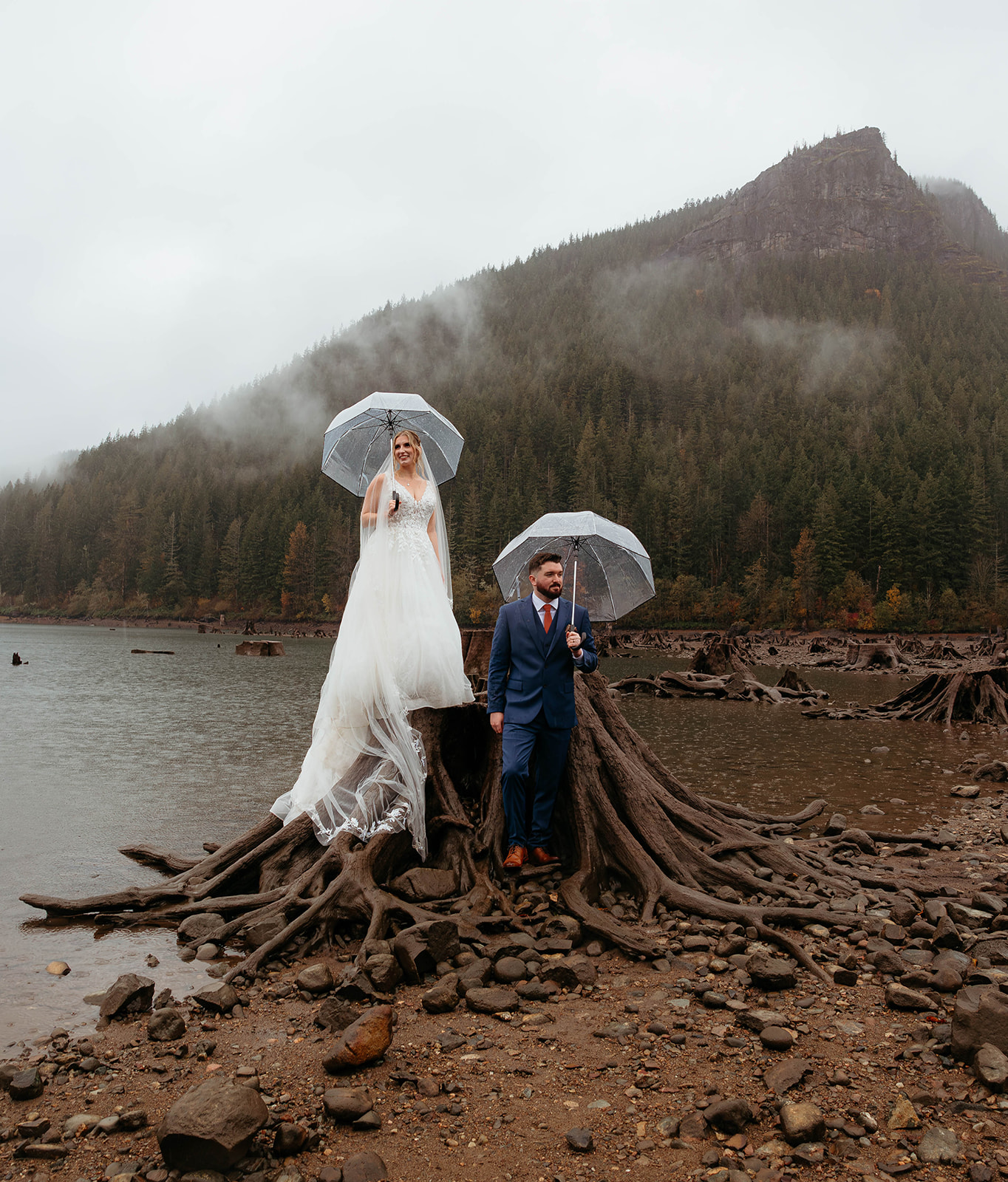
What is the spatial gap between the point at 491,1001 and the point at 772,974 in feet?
5.32

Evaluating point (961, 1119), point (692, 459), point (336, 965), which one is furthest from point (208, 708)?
point (692, 459)

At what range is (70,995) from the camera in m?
4.63

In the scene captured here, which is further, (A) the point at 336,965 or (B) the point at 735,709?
(B) the point at 735,709

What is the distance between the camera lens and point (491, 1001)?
4.26 m

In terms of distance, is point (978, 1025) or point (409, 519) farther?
point (409, 519)

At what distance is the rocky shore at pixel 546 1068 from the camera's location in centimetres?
292

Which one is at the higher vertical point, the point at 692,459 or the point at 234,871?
the point at 692,459

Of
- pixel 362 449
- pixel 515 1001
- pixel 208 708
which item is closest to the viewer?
pixel 515 1001

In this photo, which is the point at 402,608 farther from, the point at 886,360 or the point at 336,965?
the point at 886,360

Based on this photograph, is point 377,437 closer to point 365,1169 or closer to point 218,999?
point 218,999

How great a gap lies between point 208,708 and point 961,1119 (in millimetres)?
20982

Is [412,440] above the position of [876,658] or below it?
above

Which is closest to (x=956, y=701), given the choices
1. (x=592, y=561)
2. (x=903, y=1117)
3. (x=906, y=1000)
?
(x=592, y=561)

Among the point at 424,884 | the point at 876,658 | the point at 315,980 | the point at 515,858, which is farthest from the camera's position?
the point at 876,658
